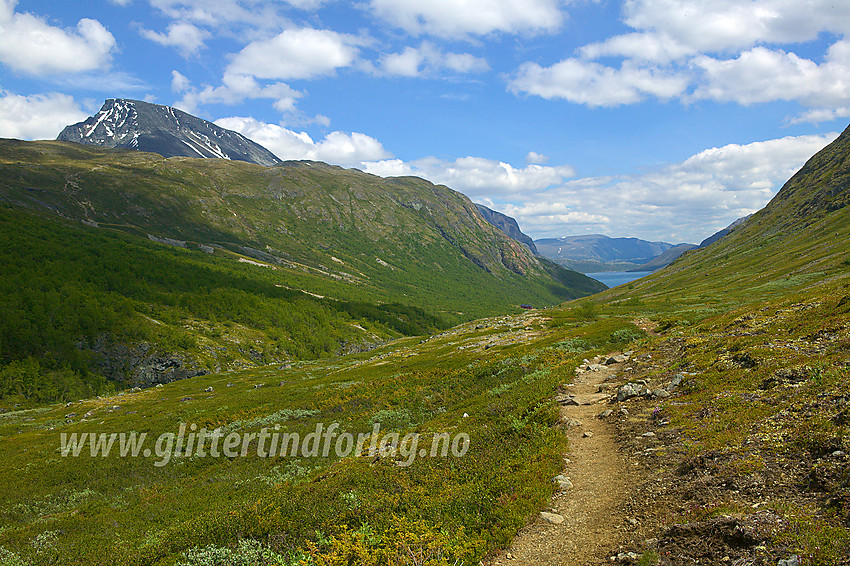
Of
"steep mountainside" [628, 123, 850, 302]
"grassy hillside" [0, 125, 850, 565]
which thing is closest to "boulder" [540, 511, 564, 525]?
"grassy hillside" [0, 125, 850, 565]

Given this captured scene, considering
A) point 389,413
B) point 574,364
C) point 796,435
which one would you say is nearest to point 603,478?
point 796,435

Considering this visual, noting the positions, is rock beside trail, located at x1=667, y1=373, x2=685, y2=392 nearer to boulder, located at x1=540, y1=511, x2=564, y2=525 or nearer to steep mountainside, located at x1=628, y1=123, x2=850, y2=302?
boulder, located at x1=540, y1=511, x2=564, y2=525

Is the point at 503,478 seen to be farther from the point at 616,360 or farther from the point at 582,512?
the point at 616,360

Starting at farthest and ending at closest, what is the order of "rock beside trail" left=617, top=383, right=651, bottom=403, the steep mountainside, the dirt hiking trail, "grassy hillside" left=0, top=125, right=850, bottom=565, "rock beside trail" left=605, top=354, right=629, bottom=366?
the steep mountainside, "rock beside trail" left=605, top=354, right=629, bottom=366, "rock beside trail" left=617, top=383, right=651, bottom=403, the dirt hiking trail, "grassy hillside" left=0, top=125, right=850, bottom=565

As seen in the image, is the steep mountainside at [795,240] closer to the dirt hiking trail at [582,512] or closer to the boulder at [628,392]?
the boulder at [628,392]

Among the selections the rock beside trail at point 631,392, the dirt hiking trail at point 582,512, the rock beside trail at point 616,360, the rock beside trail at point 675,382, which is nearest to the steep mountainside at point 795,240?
the rock beside trail at point 616,360

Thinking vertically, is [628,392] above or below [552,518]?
above

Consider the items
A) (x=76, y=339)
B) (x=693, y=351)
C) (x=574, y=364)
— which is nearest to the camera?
(x=693, y=351)

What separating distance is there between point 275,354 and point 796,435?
Result: 13395cm

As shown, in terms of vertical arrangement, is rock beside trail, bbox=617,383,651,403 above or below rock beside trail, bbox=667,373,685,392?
below

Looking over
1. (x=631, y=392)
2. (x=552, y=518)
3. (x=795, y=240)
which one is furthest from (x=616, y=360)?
(x=795, y=240)

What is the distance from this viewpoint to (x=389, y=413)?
29.2m

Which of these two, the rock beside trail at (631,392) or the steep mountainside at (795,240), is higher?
the steep mountainside at (795,240)

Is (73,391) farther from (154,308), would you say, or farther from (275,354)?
(275,354)
